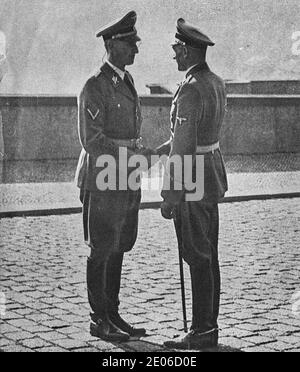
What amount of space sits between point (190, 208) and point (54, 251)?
4194 mm

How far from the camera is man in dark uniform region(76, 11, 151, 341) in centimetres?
515

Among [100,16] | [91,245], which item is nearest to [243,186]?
[100,16]

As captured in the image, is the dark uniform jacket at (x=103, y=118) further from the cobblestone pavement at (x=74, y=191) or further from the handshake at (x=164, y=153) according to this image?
the cobblestone pavement at (x=74, y=191)

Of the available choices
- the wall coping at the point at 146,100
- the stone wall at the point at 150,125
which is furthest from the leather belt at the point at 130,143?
the wall coping at the point at 146,100

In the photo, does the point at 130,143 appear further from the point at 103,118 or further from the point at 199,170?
the point at 199,170

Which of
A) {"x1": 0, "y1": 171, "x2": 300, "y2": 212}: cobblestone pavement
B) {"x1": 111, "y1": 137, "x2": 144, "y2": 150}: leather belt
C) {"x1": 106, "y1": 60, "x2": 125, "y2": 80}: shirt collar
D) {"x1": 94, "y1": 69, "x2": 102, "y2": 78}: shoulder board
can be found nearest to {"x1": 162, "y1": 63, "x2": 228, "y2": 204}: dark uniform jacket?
{"x1": 111, "y1": 137, "x2": 144, "y2": 150}: leather belt

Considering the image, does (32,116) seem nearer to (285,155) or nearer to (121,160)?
(285,155)

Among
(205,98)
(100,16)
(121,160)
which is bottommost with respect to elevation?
(121,160)

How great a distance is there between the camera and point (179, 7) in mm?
6988

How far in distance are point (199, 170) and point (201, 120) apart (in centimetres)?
32

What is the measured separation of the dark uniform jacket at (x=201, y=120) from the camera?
501 centimetres

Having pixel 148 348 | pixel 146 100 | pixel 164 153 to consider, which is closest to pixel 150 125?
pixel 146 100

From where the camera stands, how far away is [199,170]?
515cm
